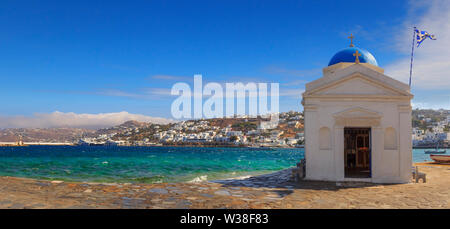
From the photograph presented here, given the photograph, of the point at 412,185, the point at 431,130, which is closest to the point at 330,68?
the point at 412,185

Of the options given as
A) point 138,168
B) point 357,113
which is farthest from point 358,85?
point 138,168

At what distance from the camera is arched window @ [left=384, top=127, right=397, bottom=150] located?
462 inches

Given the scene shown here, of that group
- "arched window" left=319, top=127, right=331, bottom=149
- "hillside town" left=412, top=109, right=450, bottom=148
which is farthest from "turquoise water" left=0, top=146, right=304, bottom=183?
"hillside town" left=412, top=109, right=450, bottom=148

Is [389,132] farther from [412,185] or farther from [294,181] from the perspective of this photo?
[294,181]

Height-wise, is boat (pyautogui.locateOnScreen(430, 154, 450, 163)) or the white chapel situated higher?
the white chapel

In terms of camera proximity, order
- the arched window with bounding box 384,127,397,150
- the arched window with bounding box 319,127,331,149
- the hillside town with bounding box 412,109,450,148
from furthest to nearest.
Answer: the hillside town with bounding box 412,109,450,148, the arched window with bounding box 319,127,331,149, the arched window with bounding box 384,127,397,150

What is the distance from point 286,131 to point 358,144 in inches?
4797

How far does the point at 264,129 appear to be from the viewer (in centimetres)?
14312

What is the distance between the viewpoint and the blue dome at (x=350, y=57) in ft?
45.7

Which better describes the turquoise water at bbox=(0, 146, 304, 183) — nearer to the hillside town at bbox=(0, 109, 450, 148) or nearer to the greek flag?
the greek flag

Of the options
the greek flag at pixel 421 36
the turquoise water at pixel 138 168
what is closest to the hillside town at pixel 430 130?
the turquoise water at pixel 138 168

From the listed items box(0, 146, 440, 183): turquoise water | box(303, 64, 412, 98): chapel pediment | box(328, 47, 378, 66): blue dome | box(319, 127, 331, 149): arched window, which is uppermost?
box(328, 47, 378, 66): blue dome

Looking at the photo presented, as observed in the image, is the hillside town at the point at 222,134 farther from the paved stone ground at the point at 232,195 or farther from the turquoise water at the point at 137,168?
the paved stone ground at the point at 232,195

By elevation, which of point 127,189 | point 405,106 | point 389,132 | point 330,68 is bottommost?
point 127,189
